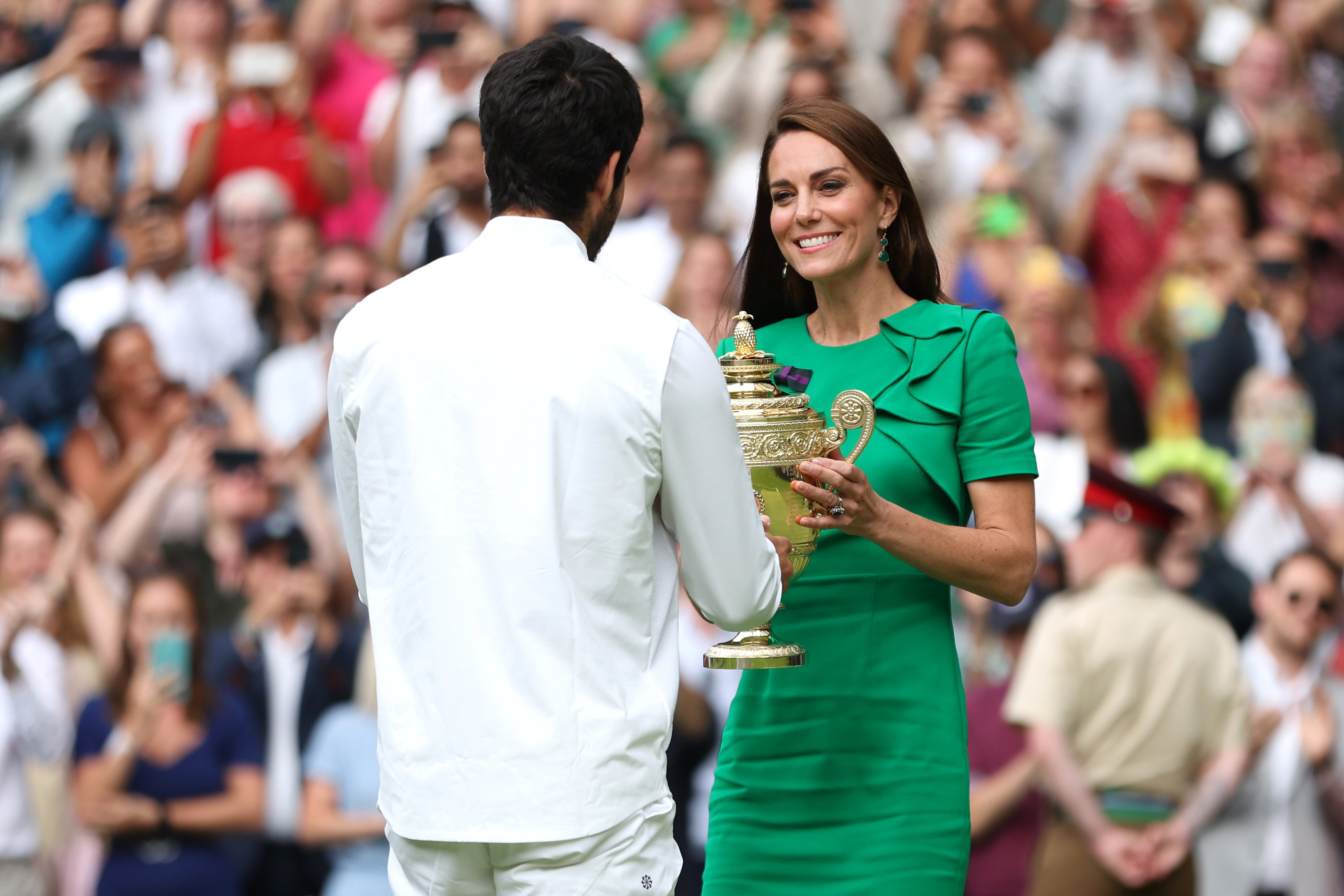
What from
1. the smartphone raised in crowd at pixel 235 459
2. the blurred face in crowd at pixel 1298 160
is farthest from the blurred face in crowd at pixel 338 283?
→ the blurred face in crowd at pixel 1298 160

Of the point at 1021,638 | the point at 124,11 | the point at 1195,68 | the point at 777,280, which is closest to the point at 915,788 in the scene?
the point at 777,280

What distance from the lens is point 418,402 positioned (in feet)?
6.30

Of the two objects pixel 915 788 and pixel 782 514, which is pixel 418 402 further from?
pixel 915 788

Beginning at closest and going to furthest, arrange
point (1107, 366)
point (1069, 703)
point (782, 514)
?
point (782, 514) → point (1069, 703) → point (1107, 366)

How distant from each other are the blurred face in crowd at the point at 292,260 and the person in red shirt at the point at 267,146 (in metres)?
0.39

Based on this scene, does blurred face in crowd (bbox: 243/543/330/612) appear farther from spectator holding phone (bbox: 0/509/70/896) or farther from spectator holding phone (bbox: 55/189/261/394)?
spectator holding phone (bbox: 55/189/261/394)

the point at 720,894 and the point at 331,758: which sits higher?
the point at 720,894

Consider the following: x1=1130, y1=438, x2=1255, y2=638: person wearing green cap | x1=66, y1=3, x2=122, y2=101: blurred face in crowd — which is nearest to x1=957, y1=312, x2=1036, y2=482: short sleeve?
x1=1130, y1=438, x2=1255, y2=638: person wearing green cap

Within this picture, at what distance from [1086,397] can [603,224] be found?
4.26 meters

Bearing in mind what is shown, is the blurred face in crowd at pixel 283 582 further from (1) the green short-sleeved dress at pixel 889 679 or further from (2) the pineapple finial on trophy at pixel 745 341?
(2) the pineapple finial on trophy at pixel 745 341

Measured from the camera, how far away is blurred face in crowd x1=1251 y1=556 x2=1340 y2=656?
A: 5.35 meters

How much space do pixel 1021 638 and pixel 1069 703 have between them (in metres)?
0.51

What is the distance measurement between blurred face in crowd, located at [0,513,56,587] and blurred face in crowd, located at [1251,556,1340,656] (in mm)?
4141

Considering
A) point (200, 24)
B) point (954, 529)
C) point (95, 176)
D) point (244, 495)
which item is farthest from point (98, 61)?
point (954, 529)
